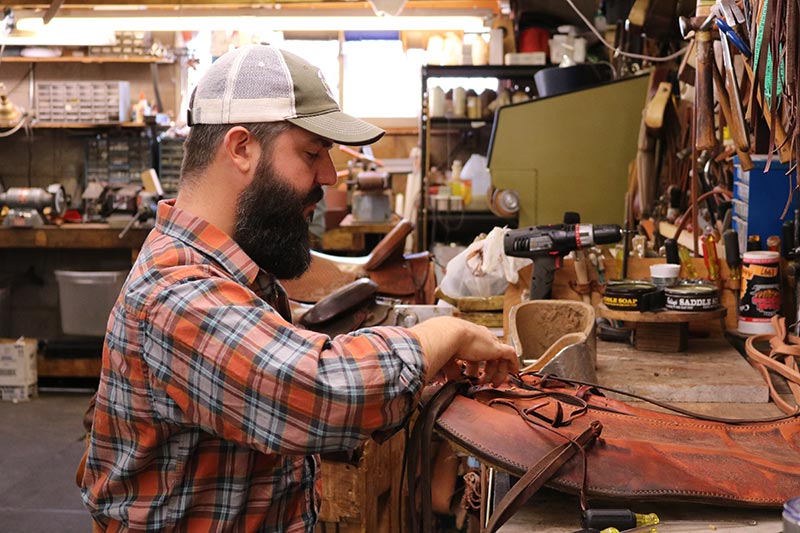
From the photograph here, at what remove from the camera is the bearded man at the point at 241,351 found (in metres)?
1.38

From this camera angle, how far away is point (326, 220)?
7.82 m

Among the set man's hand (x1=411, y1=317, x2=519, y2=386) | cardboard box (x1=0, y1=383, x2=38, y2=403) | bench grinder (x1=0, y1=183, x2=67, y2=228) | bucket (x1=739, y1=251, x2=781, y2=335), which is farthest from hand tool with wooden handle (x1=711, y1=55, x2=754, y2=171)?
cardboard box (x1=0, y1=383, x2=38, y2=403)

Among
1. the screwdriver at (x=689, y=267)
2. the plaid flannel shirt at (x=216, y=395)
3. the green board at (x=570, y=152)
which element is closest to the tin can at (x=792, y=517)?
the plaid flannel shirt at (x=216, y=395)

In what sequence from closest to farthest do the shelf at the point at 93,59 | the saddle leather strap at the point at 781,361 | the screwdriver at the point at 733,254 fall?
the saddle leather strap at the point at 781,361 < the screwdriver at the point at 733,254 < the shelf at the point at 93,59

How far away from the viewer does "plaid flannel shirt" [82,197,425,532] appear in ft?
4.50

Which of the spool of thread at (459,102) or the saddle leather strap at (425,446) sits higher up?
the spool of thread at (459,102)

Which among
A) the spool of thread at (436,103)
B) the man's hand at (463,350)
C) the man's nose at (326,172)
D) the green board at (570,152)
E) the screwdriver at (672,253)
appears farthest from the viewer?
the spool of thread at (436,103)

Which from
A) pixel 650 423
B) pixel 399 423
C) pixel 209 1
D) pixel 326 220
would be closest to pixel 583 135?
pixel 326 220

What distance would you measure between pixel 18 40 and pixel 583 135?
459 cm

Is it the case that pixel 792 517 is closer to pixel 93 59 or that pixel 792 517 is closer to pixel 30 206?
pixel 30 206

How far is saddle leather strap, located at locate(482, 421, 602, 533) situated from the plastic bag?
1.90 metres

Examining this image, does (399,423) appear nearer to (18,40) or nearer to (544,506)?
(544,506)

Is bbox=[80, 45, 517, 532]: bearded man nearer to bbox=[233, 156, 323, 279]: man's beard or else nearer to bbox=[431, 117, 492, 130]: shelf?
bbox=[233, 156, 323, 279]: man's beard

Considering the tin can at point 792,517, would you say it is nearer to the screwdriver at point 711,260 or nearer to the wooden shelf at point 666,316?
the wooden shelf at point 666,316
